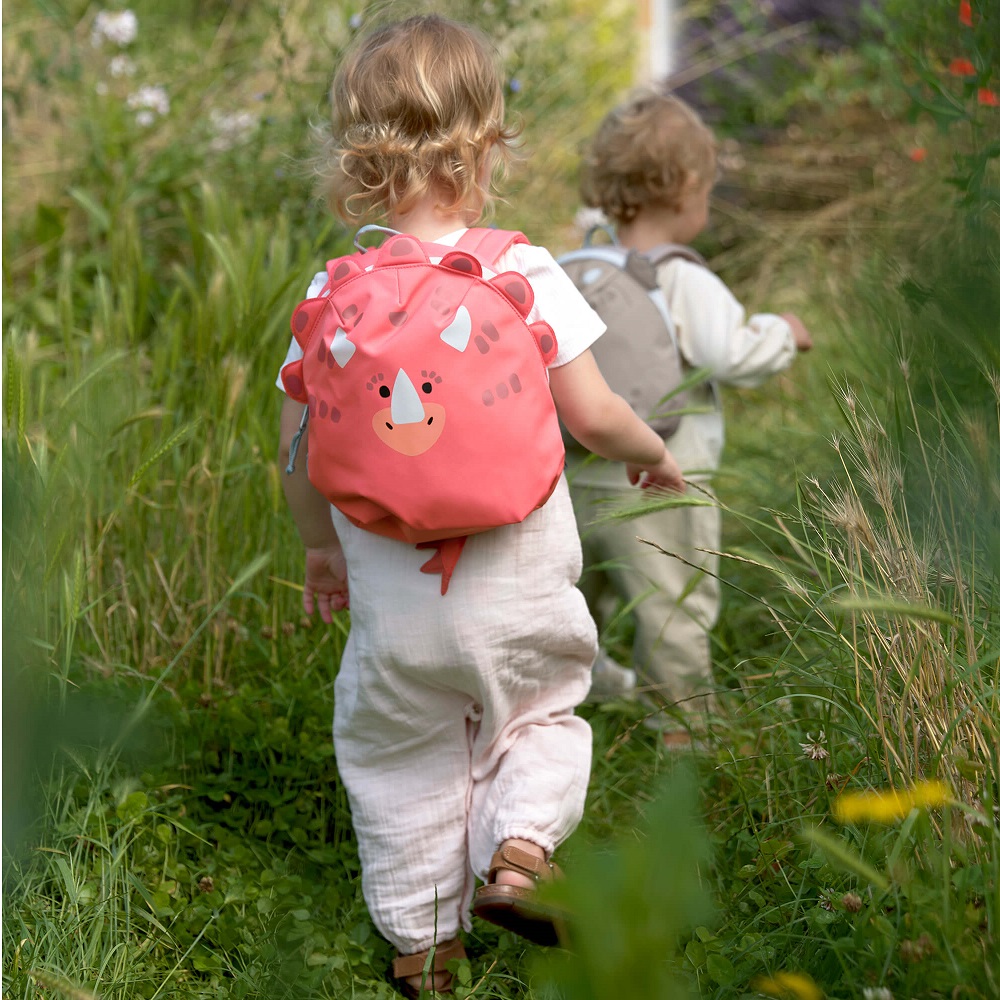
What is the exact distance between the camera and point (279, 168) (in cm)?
348

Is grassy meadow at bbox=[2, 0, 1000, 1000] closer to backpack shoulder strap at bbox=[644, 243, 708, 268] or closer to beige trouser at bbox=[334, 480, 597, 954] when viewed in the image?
beige trouser at bbox=[334, 480, 597, 954]

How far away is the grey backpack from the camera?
229cm

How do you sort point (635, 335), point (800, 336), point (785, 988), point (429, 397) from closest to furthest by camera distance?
point (785, 988) → point (429, 397) → point (635, 335) → point (800, 336)

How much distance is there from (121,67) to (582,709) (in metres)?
3.01

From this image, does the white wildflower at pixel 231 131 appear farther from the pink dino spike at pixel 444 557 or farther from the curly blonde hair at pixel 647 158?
the pink dino spike at pixel 444 557

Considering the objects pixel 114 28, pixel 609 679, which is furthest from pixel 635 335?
pixel 114 28

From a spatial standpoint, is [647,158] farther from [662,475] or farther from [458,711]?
[458,711]

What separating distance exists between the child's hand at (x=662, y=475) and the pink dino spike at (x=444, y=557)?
1.29 feet

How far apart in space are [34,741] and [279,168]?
2341mm

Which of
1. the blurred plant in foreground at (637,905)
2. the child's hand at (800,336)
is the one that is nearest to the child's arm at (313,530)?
the blurred plant in foreground at (637,905)

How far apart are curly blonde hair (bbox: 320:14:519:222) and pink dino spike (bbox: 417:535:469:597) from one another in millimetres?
503

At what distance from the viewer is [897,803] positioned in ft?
4.12

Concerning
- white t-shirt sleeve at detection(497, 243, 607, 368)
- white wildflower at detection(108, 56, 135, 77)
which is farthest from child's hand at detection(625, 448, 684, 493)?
white wildflower at detection(108, 56, 135, 77)

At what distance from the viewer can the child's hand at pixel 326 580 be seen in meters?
1.92
